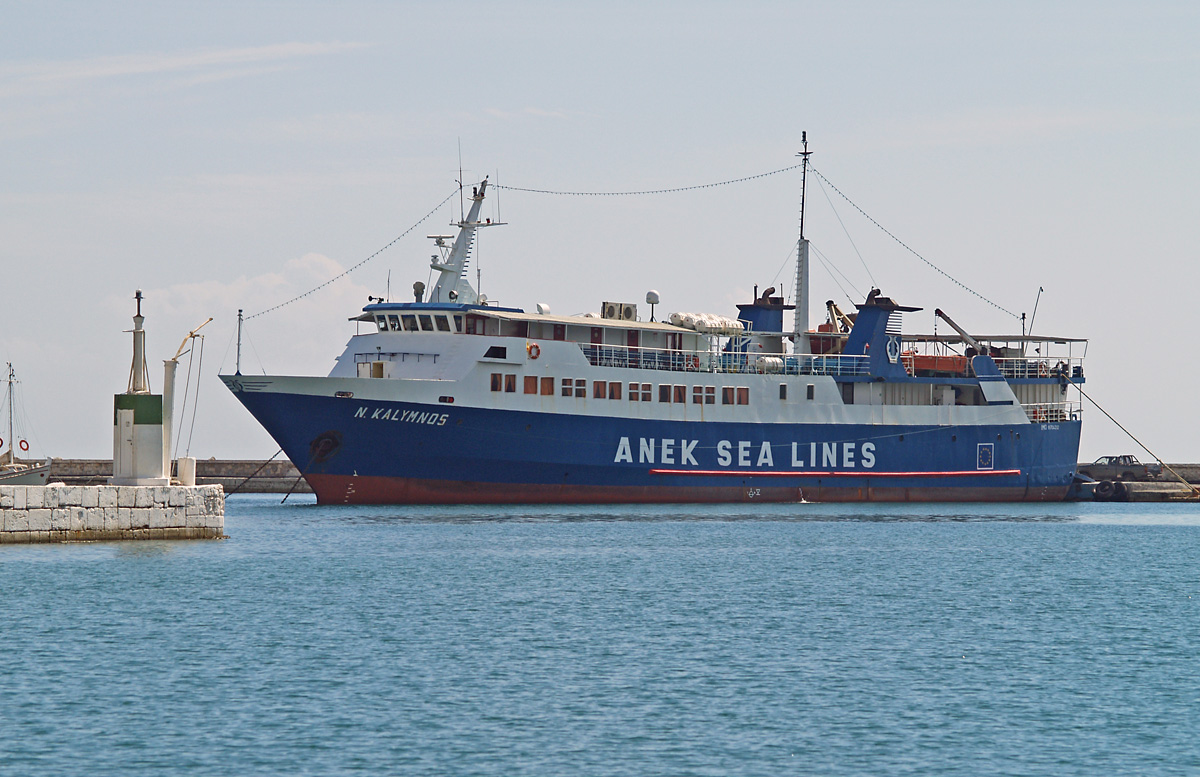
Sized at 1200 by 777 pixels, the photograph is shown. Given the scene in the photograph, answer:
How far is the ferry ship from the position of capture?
44688mm

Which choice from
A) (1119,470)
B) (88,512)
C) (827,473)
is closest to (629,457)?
(827,473)

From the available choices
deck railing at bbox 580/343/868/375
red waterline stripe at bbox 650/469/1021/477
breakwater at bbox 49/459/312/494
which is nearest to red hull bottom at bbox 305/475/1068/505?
red waterline stripe at bbox 650/469/1021/477

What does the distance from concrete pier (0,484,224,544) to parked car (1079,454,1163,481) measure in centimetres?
5855

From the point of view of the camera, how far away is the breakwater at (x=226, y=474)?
66500 millimetres

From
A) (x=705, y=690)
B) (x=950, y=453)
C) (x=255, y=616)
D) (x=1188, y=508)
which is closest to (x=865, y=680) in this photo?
(x=705, y=690)

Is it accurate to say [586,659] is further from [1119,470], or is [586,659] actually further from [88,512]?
[1119,470]

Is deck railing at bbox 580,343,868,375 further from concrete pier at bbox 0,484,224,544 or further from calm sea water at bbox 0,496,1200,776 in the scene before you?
concrete pier at bbox 0,484,224,544

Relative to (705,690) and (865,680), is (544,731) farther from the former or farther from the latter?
(865,680)

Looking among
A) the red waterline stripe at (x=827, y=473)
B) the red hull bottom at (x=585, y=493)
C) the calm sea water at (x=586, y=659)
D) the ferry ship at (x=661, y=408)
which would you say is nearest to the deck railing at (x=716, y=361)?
the ferry ship at (x=661, y=408)

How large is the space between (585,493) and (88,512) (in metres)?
20.9

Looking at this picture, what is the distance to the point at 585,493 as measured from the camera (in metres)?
48.0

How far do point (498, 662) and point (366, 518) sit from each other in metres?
23.7

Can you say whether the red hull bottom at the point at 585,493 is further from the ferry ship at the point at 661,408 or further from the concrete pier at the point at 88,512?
the concrete pier at the point at 88,512

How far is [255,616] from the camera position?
23281mm
